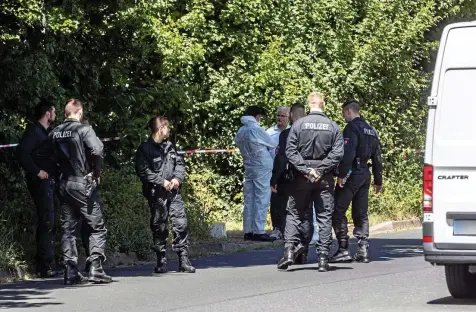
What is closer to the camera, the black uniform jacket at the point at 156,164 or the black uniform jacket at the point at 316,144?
the black uniform jacket at the point at 316,144

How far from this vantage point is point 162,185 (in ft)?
48.0

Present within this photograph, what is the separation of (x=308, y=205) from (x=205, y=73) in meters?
9.60

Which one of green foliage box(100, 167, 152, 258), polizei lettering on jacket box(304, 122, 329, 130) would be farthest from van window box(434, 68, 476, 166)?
green foliage box(100, 167, 152, 258)

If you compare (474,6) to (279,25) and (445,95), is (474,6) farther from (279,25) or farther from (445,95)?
(445,95)

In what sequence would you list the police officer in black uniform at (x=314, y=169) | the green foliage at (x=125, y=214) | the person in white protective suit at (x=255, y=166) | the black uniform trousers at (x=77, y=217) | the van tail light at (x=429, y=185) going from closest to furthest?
the van tail light at (x=429, y=185), the black uniform trousers at (x=77, y=217), the police officer in black uniform at (x=314, y=169), the green foliage at (x=125, y=214), the person in white protective suit at (x=255, y=166)

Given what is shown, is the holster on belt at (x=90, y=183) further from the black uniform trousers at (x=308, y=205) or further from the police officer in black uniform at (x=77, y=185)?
the black uniform trousers at (x=308, y=205)

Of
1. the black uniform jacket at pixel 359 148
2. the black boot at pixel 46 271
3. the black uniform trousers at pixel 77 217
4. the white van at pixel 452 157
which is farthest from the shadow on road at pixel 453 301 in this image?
the black boot at pixel 46 271

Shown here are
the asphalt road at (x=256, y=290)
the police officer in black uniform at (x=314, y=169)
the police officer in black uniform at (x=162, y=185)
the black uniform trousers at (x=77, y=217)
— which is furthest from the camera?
the police officer in black uniform at (x=162, y=185)

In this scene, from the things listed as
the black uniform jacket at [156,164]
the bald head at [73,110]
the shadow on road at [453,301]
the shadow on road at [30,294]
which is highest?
the bald head at [73,110]

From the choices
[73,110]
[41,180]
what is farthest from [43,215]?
[73,110]

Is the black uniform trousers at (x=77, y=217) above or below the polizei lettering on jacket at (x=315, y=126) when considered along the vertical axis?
below

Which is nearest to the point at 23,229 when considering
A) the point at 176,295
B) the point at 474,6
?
the point at 176,295

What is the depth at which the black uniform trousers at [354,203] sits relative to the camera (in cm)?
1574

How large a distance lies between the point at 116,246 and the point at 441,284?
480cm
